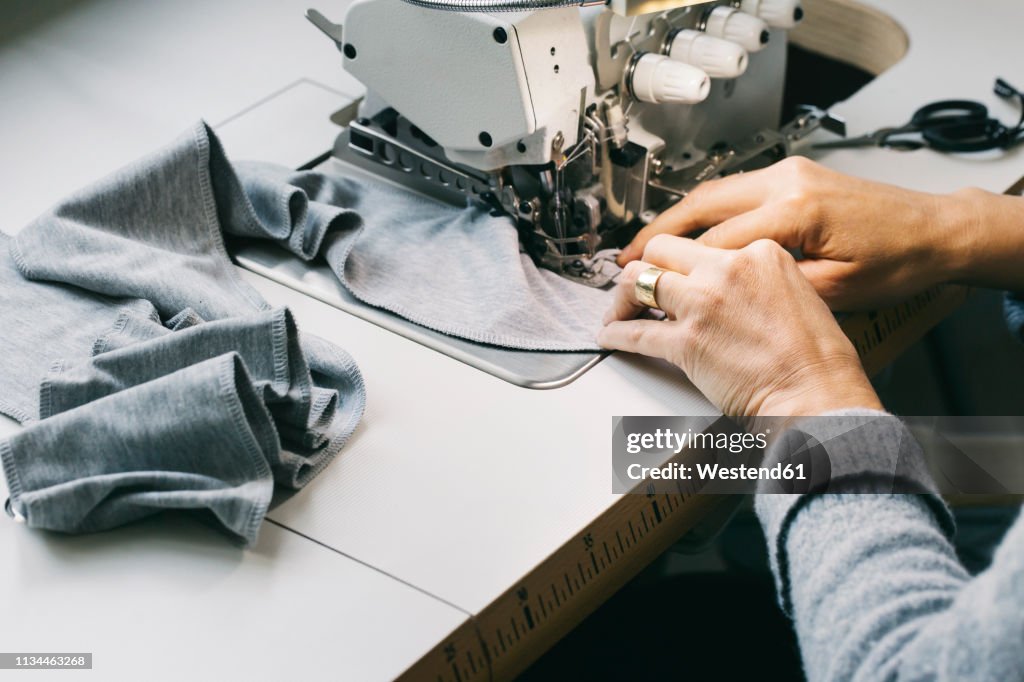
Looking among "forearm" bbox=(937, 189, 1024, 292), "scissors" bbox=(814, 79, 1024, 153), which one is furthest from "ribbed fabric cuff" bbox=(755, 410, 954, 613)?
"scissors" bbox=(814, 79, 1024, 153)

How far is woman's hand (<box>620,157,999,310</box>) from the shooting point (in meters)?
1.13

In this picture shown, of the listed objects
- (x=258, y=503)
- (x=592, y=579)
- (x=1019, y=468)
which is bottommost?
(x=1019, y=468)

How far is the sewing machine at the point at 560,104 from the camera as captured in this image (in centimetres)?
110

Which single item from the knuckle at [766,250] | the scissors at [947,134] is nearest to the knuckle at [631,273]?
the knuckle at [766,250]

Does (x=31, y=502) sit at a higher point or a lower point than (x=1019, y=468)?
higher

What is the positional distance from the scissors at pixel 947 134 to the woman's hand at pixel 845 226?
201 millimetres

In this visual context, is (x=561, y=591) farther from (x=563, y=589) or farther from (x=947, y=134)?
(x=947, y=134)

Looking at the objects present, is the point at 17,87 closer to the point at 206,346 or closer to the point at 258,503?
the point at 206,346

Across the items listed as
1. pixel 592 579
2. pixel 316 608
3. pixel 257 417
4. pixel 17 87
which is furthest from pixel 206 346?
pixel 17 87

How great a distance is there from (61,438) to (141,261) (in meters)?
0.25

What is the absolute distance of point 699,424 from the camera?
1.04m

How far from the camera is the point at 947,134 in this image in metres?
1.41

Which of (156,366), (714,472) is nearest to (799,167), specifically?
(714,472)

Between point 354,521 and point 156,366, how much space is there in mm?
226
